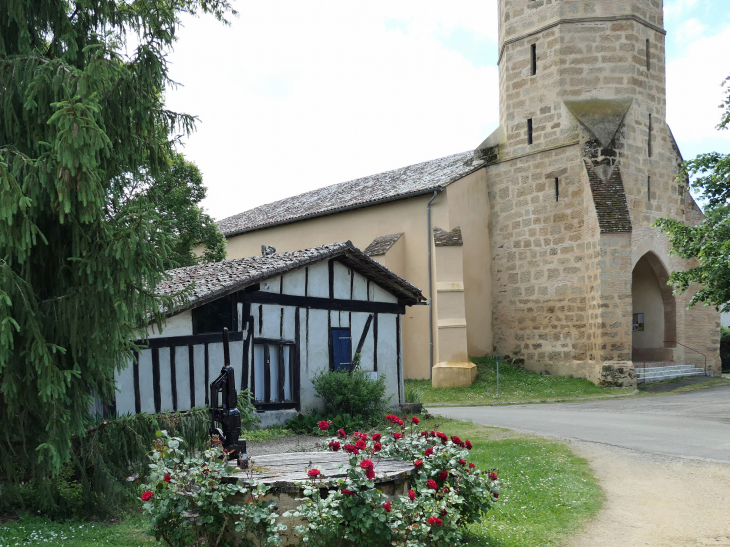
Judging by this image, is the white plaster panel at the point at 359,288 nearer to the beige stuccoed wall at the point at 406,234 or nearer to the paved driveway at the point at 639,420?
the paved driveway at the point at 639,420

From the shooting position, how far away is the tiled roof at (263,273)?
1246 cm

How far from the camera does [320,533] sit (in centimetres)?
505

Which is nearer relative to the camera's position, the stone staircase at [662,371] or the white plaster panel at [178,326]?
the white plaster panel at [178,326]

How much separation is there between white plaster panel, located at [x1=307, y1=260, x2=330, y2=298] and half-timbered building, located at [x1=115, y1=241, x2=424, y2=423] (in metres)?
0.02

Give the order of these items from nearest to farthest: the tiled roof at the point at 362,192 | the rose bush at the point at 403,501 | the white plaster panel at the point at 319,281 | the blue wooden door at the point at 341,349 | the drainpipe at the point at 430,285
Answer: the rose bush at the point at 403,501 < the white plaster panel at the point at 319,281 < the blue wooden door at the point at 341,349 < the drainpipe at the point at 430,285 < the tiled roof at the point at 362,192

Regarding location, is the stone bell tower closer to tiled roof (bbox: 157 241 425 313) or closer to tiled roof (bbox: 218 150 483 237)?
tiled roof (bbox: 218 150 483 237)

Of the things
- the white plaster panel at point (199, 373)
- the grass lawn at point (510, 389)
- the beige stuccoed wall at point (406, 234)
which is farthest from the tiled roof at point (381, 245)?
the white plaster panel at point (199, 373)

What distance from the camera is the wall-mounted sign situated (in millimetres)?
24938

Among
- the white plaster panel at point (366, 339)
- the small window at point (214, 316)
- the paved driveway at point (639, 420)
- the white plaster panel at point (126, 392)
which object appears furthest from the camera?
the white plaster panel at point (366, 339)

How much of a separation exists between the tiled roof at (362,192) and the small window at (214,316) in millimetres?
11728

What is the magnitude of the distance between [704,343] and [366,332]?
14.0 m

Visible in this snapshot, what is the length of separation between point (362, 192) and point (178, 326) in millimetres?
16585

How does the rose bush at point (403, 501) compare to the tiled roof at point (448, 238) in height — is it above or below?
below

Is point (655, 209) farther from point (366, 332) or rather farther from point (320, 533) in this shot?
point (320, 533)
